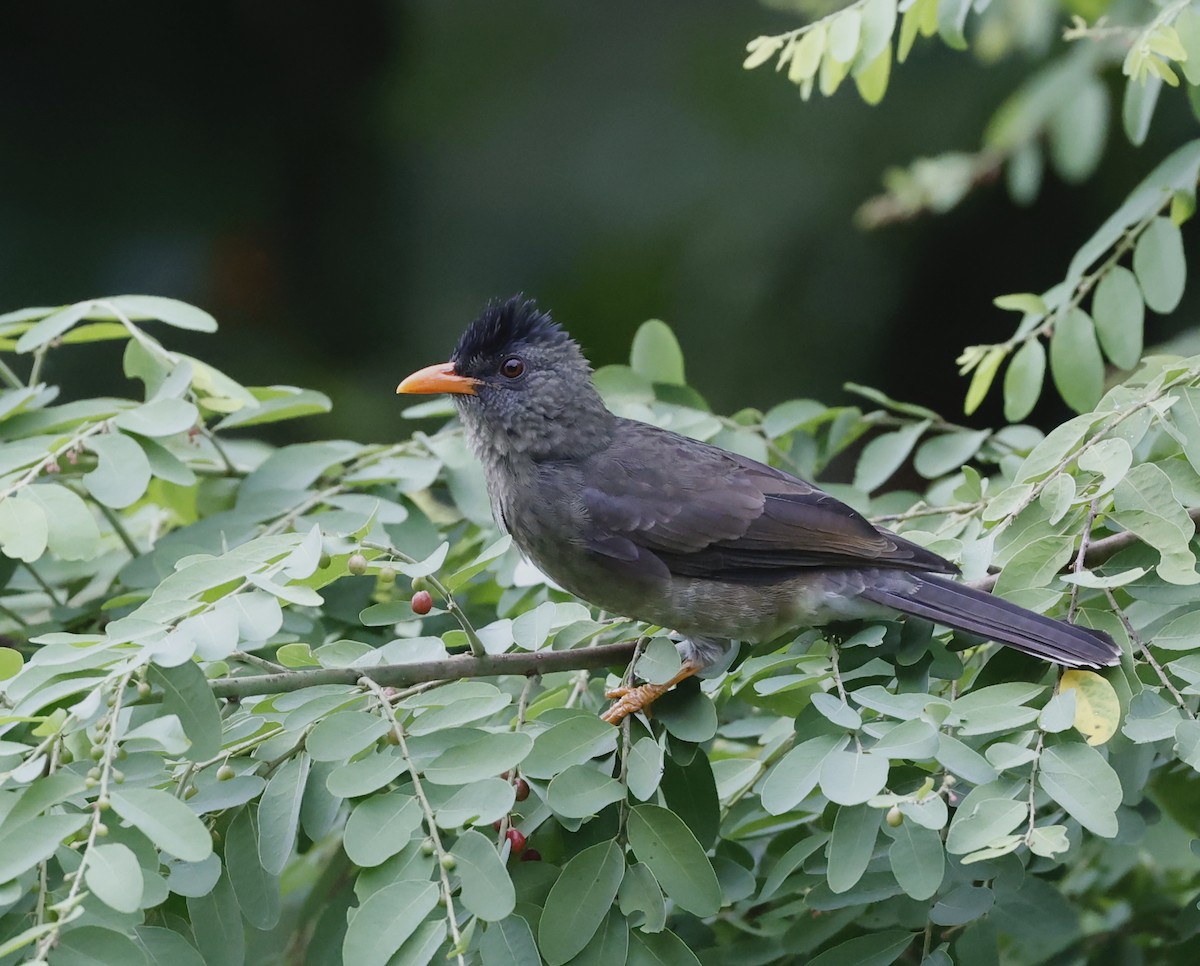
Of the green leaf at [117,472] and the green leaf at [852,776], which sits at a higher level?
the green leaf at [117,472]

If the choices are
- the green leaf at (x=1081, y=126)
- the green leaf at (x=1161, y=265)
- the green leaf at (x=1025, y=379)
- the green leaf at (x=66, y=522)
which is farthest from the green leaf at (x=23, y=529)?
the green leaf at (x=1081, y=126)

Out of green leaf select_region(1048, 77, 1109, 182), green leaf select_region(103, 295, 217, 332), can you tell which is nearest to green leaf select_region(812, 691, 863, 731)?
green leaf select_region(103, 295, 217, 332)

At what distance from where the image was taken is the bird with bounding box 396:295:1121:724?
2.75m

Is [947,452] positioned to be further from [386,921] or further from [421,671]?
[386,921]

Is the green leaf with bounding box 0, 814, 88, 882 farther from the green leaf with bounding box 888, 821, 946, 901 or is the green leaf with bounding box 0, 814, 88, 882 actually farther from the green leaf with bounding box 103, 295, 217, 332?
the green leaf with bounding box 103, 295, 217, 332

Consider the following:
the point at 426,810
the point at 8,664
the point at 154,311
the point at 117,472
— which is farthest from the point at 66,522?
the point at 426,810

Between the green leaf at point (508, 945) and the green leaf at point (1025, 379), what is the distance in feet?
6.43

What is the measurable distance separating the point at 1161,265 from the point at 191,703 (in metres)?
2.50

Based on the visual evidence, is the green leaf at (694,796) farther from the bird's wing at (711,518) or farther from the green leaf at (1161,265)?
the green leaf at (1161,265)

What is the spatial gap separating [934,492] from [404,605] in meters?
1.59

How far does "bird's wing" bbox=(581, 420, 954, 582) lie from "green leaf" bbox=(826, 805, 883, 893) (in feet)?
2.87

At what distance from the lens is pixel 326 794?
6.91 ft

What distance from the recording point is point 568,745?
84.5 inches

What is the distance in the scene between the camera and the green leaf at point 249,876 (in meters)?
2.04
